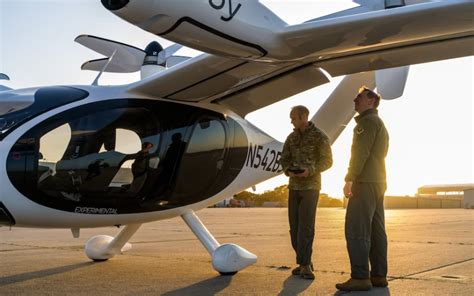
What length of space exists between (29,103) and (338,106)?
4377 millimetres

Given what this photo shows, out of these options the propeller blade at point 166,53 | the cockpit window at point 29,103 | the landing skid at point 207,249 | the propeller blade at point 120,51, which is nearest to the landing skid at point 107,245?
the landing skid at point 207,249

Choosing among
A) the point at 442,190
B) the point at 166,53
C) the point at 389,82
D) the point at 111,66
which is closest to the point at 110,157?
the point at 389,82

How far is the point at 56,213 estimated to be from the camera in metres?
5.26

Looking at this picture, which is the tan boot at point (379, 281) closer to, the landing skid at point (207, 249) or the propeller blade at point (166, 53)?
the landing skid at point (207, 249)

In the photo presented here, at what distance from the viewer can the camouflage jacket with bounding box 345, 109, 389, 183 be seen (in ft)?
15.8

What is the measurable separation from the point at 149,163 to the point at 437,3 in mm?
3158

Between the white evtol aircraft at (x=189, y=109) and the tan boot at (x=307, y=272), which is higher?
the white evtol aircraft at (x=189, y=109)

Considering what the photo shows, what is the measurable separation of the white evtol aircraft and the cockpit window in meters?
0.01

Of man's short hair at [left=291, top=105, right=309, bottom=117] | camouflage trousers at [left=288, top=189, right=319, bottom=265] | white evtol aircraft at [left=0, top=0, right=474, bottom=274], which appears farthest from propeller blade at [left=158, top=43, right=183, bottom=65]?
camouflage trousers at [left=288, top=189, right=319, bottom=265]

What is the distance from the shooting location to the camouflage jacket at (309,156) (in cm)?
563

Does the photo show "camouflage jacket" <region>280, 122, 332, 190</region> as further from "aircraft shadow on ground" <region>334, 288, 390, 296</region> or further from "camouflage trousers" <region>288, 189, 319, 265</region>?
"aircraft shadow on ground" <region>334, 288, 390, 296</region>

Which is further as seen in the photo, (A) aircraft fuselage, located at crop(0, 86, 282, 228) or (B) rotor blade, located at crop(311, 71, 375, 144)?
(B) rotor blade, located at crop(311, 71, 375, 144)

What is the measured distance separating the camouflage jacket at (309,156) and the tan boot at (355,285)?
1161 mm

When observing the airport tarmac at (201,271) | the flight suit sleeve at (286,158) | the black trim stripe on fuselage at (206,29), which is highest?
the black trim stripe on fuselage at (206,29)
